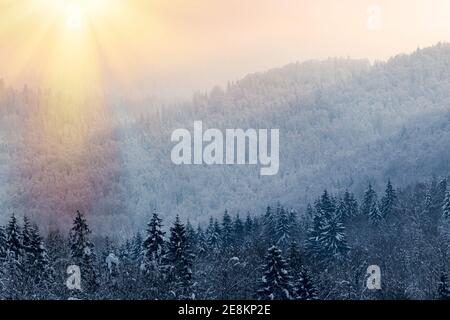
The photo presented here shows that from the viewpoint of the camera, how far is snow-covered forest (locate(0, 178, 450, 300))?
1864 inches

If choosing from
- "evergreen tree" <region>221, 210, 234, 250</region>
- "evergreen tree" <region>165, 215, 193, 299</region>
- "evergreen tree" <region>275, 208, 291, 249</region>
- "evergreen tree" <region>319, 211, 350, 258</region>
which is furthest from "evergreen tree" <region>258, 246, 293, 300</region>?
"evergreen tree" <region>275, 208, 291, 249</region>

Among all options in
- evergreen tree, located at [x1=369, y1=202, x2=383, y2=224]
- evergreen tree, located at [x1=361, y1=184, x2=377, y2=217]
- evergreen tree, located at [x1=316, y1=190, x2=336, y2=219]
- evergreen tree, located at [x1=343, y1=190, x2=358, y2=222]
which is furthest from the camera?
evergreen tree, located at [x1=361, y1=184, x2=377, y2=217]

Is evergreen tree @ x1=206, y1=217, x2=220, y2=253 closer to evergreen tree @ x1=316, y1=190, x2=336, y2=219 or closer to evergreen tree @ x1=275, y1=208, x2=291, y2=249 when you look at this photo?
evergreen tree @ x1=275, y1=208, x2=291, y2=249

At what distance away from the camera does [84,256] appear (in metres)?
52.1

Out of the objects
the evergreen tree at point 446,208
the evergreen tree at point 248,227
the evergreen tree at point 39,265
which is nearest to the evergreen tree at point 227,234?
→ the evergreen tree at point 248,227

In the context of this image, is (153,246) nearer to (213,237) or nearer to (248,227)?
(213,237)

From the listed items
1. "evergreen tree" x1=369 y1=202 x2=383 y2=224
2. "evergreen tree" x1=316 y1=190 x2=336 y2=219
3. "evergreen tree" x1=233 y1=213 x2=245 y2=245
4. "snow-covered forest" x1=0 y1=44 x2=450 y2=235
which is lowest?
"evergreen tree" x1=233 y1=213 x2=245 y2=245

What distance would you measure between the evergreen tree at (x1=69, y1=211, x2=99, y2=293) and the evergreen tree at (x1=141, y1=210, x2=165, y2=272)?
327 cm

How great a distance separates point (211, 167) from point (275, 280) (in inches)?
3363

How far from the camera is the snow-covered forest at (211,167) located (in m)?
100

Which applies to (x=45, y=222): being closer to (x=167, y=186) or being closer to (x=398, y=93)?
(x=167, y=186)

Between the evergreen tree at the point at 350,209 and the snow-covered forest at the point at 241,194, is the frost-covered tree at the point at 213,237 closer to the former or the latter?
the snow-covered forest at the point at 241,194

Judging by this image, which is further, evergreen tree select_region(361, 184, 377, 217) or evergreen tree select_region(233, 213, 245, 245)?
evergreen tree select_region(361, 184, 377, 217)

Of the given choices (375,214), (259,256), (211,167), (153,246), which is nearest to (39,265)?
(153,246)
